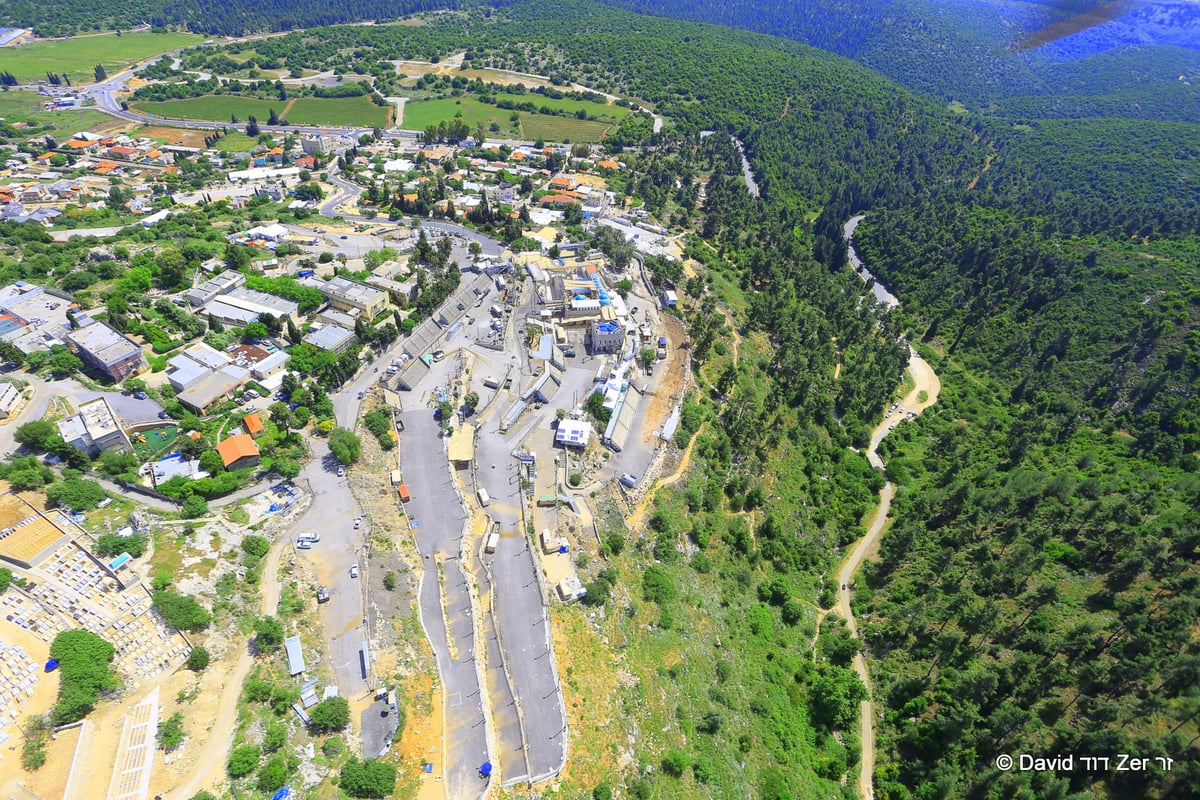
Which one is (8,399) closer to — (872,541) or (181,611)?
(181,611)

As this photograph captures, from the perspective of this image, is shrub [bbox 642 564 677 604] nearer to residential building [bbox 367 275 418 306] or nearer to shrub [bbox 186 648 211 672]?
shrub [bbox 186 648 211 672]

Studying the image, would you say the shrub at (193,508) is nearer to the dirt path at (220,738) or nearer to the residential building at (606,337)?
the dirt path at (220,738)

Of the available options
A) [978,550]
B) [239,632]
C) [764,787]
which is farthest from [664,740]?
[978,550]

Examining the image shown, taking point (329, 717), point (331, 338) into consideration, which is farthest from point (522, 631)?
point (331, 338)

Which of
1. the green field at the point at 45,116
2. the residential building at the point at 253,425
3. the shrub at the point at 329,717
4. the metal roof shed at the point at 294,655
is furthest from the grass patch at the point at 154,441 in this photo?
the green field at the point at 45,116

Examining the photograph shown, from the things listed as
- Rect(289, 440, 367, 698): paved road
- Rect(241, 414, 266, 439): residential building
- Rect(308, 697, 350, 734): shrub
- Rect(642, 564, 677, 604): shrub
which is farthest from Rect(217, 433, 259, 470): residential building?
Rect(642, 564, 677, 604): shrub

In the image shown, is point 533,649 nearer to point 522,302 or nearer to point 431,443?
point 431,443
